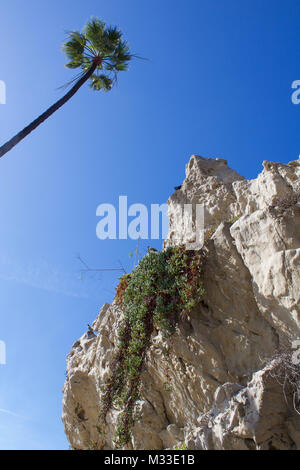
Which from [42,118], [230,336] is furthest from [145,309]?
[42,118]

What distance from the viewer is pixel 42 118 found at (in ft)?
34.3

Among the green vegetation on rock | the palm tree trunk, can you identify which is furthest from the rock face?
the palm tree trunk

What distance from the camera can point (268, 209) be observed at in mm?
7605

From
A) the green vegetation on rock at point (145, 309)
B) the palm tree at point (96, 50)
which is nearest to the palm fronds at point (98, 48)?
the palm tree at point (96, 50)

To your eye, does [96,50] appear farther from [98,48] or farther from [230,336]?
[230,336]

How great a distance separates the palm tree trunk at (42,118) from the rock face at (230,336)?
4.76 metres

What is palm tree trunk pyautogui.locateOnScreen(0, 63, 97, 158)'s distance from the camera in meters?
9.47

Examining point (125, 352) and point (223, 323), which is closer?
point (223, 323)

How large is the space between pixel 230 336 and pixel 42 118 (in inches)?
316

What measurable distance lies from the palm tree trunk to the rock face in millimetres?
4761

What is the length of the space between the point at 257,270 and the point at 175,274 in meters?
2.34

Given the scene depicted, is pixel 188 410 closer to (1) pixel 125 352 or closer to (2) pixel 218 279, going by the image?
(1) pixel 125 352

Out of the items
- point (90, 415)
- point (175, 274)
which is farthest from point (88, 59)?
point (90, 415)
